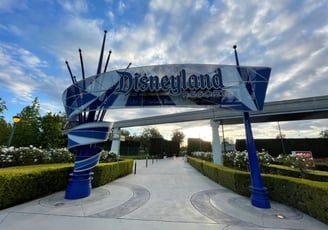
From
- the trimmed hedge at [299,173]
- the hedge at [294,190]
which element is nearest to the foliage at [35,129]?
the hedge at [294,190]

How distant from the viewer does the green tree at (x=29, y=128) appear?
17.2 m

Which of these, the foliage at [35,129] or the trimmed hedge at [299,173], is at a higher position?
the foliage at [35,129]

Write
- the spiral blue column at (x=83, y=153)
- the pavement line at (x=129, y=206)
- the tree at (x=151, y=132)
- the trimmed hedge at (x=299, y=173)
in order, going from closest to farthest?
the pavement line at (x=129, y=206) < the spiral blue column at (x=83, y=153) < the trimmed hedge at (x=299, y=173) < the tree at (x=151, y=132)

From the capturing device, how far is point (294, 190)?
15.1 feet

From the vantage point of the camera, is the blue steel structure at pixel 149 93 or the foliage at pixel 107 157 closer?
the blue steel structure at pixel 149 93

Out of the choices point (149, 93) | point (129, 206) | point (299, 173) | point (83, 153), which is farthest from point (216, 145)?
point (83, 153)

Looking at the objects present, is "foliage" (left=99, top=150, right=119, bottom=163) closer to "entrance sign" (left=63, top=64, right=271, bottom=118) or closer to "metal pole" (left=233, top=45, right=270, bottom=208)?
"entrance sign" (left=63, top=64, right=271, bottom=118)

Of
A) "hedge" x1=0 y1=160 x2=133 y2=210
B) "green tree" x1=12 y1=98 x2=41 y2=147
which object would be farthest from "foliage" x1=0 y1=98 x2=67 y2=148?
"hedge" x1=0 y1=160 x2=133 y2=210

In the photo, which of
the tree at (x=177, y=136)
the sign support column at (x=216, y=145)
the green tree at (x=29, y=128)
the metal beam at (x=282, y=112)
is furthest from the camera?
the tree at (x=177, y=136)

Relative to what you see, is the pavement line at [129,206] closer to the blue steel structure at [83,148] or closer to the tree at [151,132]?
the blue steel structure at [83,148]

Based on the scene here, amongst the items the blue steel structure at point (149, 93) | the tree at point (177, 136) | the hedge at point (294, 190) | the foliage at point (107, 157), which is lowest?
the hedge at point (294, 190)

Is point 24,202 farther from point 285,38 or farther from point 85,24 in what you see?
point 285,38

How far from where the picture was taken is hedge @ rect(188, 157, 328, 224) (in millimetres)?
3723

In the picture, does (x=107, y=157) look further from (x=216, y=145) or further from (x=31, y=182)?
(x=216, y=145)
